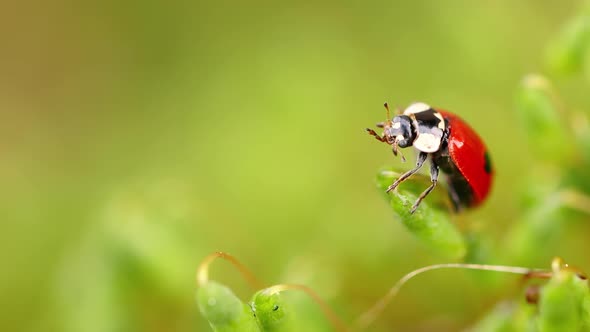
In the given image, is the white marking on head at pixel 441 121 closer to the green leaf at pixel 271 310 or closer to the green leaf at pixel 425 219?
the green leaf at pixel 425 219

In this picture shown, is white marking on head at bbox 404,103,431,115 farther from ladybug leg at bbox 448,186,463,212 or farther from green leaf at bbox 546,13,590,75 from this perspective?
green leaf at bbox 546,13,590,75

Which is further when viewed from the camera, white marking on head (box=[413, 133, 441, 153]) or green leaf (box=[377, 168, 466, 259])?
white marking on head (box=[413, 133, 441, 153])

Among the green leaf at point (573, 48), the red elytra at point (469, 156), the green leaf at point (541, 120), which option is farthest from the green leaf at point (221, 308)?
the green leaf at point (573, 48)

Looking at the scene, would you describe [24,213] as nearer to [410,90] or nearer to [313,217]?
[313,217]

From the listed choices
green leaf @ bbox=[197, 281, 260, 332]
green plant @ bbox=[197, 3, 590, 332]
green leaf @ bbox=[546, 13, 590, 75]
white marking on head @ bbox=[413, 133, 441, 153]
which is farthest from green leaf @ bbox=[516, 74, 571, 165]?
green leaf @ bbox=[197, 281, 260, 332]

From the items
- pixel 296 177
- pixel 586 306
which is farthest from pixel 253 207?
pixel 586 306

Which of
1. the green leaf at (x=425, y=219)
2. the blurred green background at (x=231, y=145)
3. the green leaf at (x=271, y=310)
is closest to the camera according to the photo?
the green leaf at (x=271, y=310)

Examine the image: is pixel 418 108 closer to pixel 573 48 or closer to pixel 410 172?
pixel 410 172
